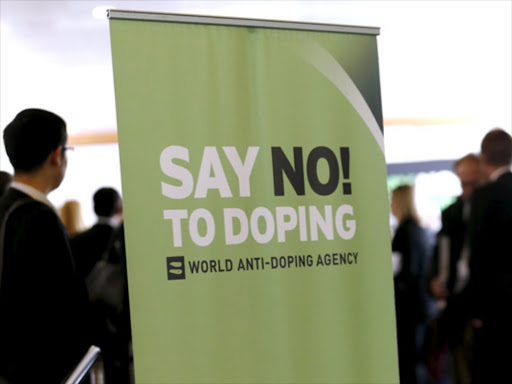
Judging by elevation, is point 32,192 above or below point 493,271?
above

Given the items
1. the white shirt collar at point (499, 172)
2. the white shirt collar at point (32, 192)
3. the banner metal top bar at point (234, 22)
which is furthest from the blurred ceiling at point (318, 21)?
the white shirt collar at point (32, 192)

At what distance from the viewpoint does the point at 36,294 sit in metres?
2.06

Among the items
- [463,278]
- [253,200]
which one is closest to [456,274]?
[463,278]

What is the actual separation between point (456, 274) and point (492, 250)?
542 millimetres

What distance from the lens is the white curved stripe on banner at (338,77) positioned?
232cm

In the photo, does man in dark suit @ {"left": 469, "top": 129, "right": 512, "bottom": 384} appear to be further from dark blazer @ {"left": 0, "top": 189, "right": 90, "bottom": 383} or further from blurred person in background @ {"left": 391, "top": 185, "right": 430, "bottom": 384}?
dark blazer @ {"left": 0, "top": 189, "right": 90, "bottom": 383}

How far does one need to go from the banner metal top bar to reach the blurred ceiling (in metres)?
2.64

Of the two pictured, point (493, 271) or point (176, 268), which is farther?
point (493, 271)

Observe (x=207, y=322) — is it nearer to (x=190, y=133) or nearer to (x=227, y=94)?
(x=190, y=133)

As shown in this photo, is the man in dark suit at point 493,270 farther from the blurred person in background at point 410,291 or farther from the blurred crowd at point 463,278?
the blurred person in background at point 410,291

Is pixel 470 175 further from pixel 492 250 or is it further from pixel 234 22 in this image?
pixel 234 22

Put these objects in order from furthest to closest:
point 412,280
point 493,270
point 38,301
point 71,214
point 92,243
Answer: point 71,214 < point 412,280 < point 92,243 < point 493,270 < point 38,301

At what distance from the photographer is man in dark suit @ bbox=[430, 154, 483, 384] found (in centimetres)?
369

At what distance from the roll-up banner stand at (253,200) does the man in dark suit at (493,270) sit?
1.20 meters
